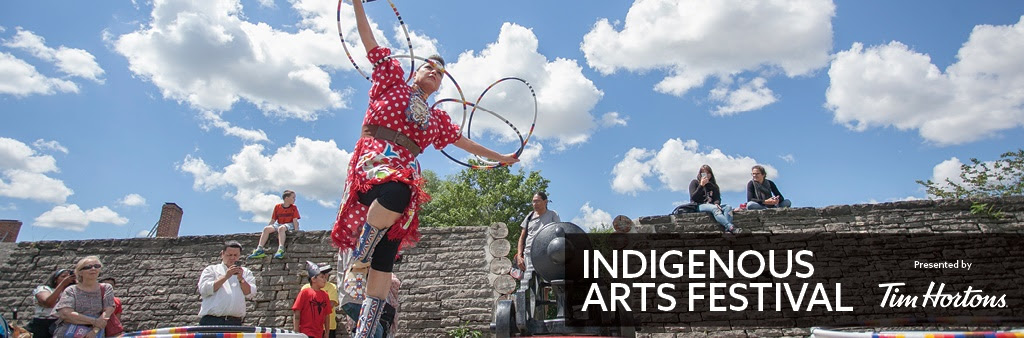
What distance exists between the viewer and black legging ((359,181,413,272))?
2.43 metres

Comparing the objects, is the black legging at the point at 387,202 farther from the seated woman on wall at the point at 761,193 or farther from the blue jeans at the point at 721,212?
the seated woman on wall at the point at 761,193

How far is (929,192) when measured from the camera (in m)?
13.8

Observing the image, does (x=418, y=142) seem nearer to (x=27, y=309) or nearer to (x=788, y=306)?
(x=788, y=306)

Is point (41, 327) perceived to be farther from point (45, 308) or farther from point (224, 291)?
point (224, 291)

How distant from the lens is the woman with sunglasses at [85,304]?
4.79m

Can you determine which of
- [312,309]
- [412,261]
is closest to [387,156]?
[312,309]

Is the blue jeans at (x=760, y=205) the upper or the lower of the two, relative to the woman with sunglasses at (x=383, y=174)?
upper

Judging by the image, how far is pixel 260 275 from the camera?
8.80 meters

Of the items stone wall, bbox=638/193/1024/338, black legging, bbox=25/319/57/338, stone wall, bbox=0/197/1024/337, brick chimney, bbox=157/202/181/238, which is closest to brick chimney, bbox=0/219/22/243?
brick chimney, bbox=157/202/181/238

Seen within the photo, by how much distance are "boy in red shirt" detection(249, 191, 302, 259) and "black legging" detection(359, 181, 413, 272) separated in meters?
6.99

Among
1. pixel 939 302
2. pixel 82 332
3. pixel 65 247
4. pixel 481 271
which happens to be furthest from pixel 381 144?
pixel 65 247

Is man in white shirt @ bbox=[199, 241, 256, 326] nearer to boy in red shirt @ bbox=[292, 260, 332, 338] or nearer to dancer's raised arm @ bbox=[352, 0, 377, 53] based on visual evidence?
boy in red shirt @ bbox=[292, 260, 332, 338]

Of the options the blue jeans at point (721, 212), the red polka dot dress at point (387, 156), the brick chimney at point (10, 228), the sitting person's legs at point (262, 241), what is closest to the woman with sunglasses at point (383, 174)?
the red polka dot dress at point (387, 156)

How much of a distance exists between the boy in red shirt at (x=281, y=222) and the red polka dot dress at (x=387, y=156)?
6.77m
